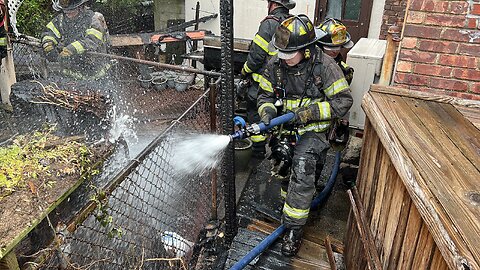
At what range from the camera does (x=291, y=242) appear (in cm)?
360

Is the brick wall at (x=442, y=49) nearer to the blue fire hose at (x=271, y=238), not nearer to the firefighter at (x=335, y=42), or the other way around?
the blue fire hose at (x=271, y=238)

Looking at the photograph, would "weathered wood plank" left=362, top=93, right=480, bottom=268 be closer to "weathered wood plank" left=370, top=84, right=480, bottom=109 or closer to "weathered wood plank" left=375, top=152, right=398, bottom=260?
"weathered wood plank" left=375, top=152, right=398, bottom=260

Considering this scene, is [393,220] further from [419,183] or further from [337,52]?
[337,52]

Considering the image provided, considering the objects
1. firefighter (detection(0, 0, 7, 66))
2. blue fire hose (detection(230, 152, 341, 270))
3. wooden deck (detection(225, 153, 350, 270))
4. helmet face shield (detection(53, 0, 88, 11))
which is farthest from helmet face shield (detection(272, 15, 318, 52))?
firefighter (detection(0, 0, 7, 66))

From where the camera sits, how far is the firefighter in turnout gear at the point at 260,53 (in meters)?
4.93

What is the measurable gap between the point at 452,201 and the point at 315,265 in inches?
82.5

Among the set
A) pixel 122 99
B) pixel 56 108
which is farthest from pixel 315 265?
pixel 122 99

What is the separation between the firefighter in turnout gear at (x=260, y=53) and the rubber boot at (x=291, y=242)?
1.44 metres

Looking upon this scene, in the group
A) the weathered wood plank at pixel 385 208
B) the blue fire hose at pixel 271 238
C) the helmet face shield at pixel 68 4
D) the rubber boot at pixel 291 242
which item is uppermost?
the helmet face shield at pixel 68 4

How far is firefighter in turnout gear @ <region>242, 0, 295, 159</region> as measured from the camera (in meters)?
4.93

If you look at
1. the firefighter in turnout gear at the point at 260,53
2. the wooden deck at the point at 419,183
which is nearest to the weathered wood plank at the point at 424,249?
the wooden deck at the point at 419,183

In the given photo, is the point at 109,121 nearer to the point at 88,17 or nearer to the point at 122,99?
the point at 88,17

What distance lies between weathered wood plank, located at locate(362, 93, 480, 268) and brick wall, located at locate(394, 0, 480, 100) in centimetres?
57

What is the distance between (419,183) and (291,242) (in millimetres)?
2074
